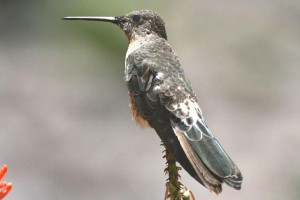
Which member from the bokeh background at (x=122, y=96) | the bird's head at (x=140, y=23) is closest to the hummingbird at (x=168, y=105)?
the bird's head at (x=140, y=23)

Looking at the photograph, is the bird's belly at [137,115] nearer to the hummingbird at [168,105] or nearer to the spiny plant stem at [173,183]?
the hummingbird at [168,105]

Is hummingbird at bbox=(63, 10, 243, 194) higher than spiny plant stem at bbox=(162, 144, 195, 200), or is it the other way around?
hummingbird at bbox=(63, 10, 243, 194)

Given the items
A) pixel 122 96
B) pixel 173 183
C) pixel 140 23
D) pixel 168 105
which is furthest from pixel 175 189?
pixel 122 96

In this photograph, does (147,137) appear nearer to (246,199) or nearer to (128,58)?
(246,199)

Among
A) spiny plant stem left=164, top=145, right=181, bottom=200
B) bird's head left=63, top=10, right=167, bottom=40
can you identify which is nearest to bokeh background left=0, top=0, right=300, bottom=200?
bird's head left=63, top=10, right=167, bottom=40

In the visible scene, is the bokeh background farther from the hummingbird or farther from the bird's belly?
the bird's belly

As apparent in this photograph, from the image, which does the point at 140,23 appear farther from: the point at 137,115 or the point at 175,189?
the point at 175,189

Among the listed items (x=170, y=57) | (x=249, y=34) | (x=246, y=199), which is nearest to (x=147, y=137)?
(x=246, y=199)
